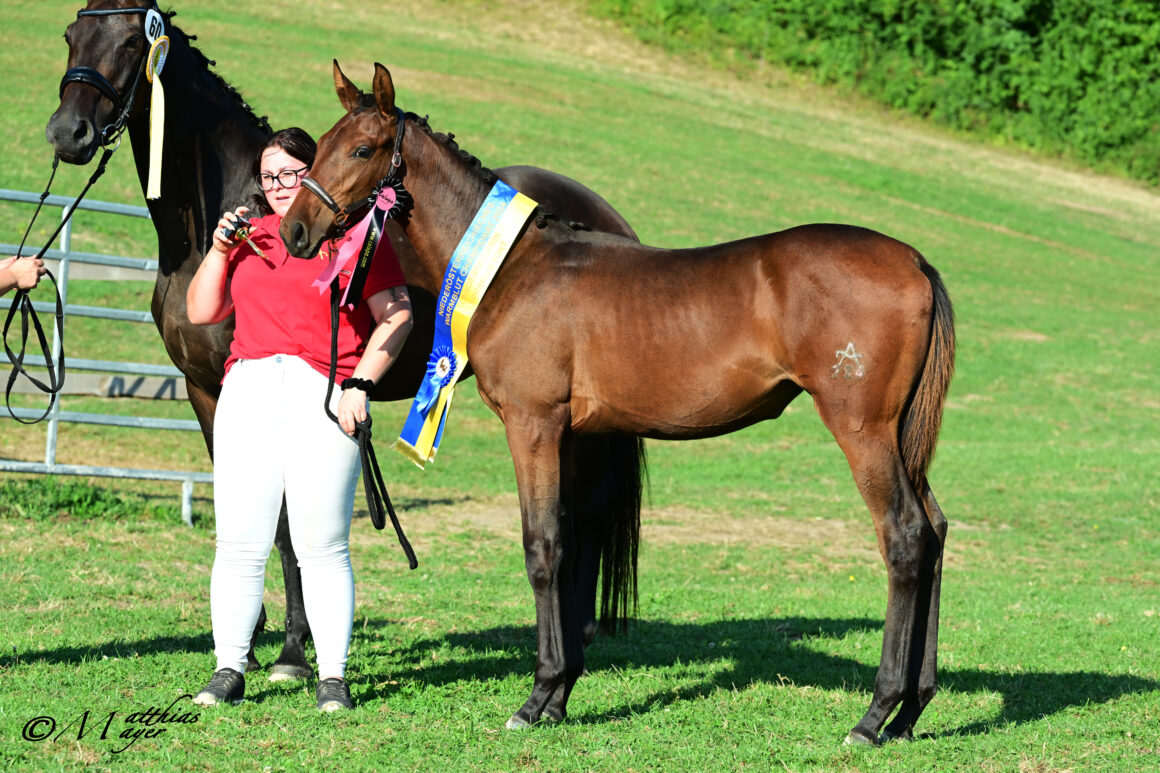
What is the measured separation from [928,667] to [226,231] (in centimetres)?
309

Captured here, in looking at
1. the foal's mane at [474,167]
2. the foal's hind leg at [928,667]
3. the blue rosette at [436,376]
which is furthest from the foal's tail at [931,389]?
the blue rosette at [436,376]

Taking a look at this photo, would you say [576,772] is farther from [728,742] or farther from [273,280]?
[273,280]

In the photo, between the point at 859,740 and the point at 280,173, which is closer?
the point at 859,740

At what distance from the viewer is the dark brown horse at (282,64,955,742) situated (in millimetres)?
4105

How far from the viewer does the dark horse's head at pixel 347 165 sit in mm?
4285

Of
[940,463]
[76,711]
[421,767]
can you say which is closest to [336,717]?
[421,767]

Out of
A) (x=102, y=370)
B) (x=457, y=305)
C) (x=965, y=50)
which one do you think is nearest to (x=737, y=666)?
(x=457, y=305)

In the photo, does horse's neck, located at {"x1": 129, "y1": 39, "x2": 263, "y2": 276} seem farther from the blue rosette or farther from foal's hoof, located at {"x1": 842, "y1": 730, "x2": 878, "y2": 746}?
foal's hoof, located at {"x1": 842, "y1": 730, "x2": 878, "y2": 746}

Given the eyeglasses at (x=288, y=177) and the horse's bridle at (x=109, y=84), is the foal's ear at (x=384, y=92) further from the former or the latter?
the horse's bridle at (x=109, y=84)

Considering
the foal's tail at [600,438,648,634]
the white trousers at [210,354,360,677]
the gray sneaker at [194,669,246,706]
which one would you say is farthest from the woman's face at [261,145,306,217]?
the foal's tail at [600,438,648,634]

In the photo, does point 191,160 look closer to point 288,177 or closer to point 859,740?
point 288,177

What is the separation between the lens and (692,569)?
857 cm

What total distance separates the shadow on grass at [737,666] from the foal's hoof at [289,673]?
1.29 ft

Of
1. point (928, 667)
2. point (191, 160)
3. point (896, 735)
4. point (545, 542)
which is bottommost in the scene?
point (896, 735)
